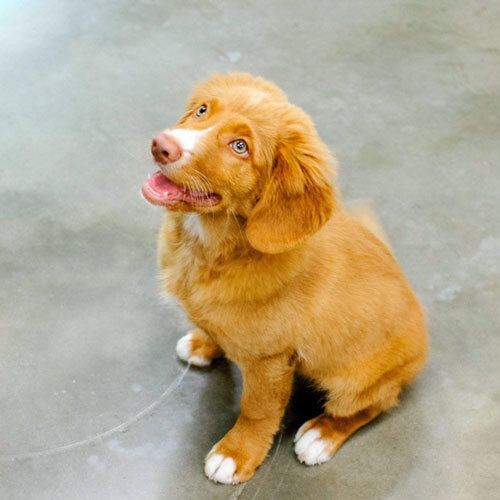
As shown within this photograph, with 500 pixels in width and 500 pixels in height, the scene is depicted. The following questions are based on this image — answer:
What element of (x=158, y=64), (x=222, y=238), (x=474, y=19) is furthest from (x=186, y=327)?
(x=474, y=19)

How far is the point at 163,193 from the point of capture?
2.21 meters

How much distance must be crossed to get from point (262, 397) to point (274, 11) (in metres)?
3.35

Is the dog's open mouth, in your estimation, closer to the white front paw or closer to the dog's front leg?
the dog's front leg

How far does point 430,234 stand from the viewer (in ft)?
11.9

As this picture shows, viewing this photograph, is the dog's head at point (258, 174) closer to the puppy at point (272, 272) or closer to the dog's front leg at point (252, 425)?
the puppy at point (272, 272)

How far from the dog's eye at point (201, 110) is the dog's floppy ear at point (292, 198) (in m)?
0.28

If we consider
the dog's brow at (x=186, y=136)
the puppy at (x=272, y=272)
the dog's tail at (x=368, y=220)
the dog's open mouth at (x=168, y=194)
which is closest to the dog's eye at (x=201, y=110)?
the puppy at (x=272, y=272)

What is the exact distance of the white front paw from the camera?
306 cm

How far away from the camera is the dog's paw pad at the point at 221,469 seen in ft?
8.88

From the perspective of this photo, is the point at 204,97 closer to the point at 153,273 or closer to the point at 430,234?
the point at 153,273

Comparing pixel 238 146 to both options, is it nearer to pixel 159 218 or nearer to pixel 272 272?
pixel 272 272

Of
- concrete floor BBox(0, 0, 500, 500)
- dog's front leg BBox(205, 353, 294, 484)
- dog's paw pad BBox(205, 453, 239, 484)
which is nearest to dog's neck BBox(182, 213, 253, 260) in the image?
dog's front leg BBox(205, 353, 294, 484)

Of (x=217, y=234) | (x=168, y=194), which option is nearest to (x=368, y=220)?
(x=217, y=234)

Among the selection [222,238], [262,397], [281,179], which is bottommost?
[262,397]
